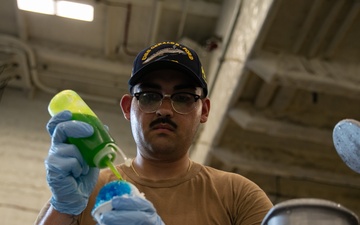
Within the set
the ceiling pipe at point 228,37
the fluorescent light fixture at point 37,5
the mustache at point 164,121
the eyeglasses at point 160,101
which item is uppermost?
the eyeglasses at point 160,101

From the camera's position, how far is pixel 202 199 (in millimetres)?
1239

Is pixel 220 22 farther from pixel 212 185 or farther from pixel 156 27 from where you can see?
pixel 212 185

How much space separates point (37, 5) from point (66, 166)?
2.89 meters

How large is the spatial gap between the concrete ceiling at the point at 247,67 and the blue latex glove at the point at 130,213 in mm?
1719

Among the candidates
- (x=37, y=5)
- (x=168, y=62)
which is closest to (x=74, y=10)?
(x=37, y=5)

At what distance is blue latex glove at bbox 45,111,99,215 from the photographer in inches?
40.0

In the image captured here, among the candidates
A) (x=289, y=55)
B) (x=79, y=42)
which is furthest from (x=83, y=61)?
(x=289, y=55)

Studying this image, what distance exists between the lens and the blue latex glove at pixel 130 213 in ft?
2.82

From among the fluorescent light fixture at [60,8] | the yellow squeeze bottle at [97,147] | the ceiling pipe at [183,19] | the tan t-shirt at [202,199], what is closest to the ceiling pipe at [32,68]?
the fluorescent light fixture at [60,8]

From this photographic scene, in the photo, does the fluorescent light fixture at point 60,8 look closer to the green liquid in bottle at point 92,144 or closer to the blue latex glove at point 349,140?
the green liquid in bottle at point 92,144

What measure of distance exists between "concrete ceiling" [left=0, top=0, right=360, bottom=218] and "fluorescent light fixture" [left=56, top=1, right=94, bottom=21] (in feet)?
0.30

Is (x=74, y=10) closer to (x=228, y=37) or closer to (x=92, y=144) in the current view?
(x=228, y=37)

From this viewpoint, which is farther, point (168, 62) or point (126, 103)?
point (126, 103)

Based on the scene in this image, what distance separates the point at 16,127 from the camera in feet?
13.6
